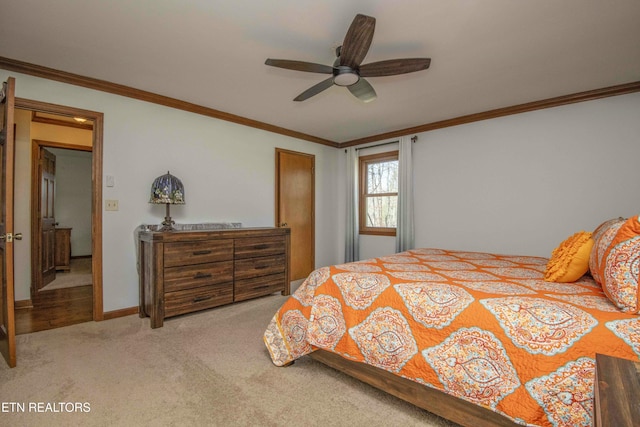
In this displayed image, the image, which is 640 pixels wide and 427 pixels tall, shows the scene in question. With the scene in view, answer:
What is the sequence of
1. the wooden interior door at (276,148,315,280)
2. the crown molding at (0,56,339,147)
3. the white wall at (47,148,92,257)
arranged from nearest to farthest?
1. the crown molding at (0,56,339,147)
2. the wooden interior door at (276,148,315,280)
3. the white wall at (47,148,92,257)

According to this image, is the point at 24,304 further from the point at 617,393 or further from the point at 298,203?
the point at 617,393

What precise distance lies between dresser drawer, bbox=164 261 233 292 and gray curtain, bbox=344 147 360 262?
2.32 m

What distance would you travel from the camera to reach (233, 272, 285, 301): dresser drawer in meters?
3.38

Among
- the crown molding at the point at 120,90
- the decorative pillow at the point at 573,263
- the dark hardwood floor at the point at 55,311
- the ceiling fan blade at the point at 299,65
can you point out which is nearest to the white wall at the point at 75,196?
the dark hardwood floor at the point at 55,311

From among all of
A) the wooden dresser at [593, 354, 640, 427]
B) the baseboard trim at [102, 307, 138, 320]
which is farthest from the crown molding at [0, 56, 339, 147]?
the wooden dresser at [593, 354, 640, 427]

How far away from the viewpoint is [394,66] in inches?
84.3

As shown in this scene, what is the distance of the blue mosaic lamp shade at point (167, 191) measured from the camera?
3018 millimetres

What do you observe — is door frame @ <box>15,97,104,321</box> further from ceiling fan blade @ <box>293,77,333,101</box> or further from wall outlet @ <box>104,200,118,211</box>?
ceiling fan blade @ <box>293,77,333,101</box>

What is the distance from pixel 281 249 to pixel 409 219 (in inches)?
75.4

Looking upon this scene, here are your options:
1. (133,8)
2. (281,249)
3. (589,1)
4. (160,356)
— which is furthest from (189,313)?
(589,1)

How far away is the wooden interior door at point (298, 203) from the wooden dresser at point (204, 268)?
88 cm

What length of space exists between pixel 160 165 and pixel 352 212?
294 centimetres

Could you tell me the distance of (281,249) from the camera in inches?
150

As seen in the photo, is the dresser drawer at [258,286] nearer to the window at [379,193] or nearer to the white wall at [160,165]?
the white wall at [160,165]
